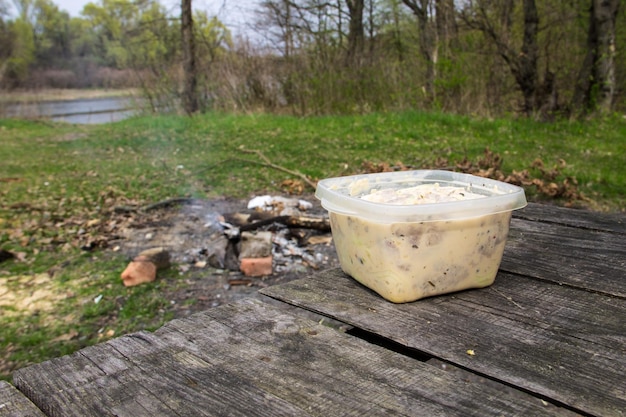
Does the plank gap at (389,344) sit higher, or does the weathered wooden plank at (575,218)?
the weathered wooden plank at (575,218)

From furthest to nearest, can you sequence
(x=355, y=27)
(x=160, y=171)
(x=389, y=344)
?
(x=355, y=27) → (x=160, y=171) → (x=389, y=344)

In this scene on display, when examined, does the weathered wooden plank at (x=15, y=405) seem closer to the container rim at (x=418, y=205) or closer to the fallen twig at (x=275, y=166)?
the container rim at (x=418, y=205)

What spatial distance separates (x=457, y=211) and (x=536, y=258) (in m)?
0.40

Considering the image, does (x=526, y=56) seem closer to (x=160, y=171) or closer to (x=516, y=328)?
(x=160, y=171)

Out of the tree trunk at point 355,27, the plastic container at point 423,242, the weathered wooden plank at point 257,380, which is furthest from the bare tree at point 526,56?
the weathered wooden plank at point 257,380

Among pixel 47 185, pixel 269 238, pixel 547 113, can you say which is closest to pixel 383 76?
pixel 547 113

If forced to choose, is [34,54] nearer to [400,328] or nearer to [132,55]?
[132,55]

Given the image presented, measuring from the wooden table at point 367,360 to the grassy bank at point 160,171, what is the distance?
1.84 metres

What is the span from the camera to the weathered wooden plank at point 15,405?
71cm

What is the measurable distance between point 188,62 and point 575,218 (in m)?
11.7

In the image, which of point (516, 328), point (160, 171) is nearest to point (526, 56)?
point (160, 171)

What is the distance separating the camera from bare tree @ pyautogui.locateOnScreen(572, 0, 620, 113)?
28.3 ft

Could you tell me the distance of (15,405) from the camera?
73 cm

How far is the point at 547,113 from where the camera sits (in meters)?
8.66
